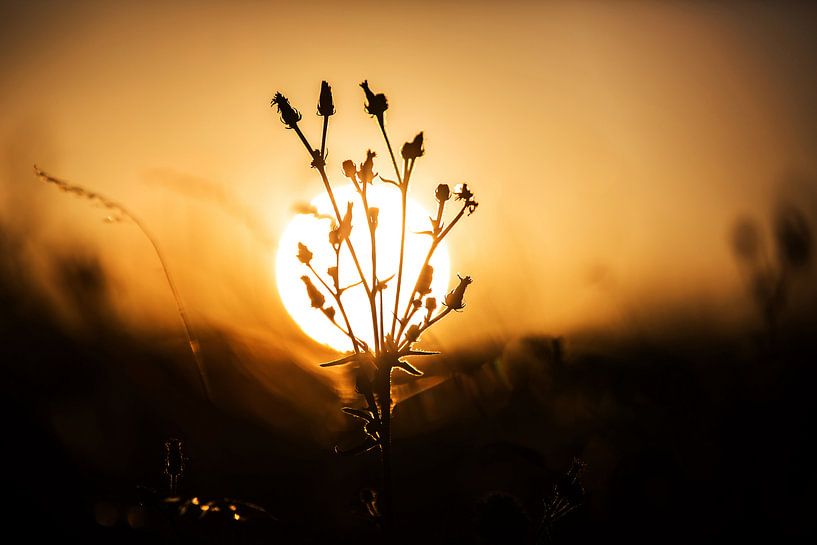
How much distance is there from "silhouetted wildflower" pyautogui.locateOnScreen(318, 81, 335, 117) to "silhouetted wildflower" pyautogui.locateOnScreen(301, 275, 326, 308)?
63 cm

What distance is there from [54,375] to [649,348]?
134 inches

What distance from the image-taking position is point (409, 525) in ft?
8.80

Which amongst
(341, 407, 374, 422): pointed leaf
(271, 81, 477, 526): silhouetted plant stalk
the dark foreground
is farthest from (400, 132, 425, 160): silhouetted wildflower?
the dark foreground

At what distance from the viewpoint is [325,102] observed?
2.55 meters

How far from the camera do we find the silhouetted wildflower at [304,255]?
2.45 meters

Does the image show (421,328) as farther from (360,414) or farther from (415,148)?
(415,148)

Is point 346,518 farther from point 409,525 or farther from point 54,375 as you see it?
point 54,375

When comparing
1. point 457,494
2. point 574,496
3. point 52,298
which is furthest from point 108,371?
point 574,496

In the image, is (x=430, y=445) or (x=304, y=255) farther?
(x=430, y=445)

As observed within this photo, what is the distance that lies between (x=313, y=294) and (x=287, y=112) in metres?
0.69

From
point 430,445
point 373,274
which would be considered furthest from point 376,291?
point 430,445

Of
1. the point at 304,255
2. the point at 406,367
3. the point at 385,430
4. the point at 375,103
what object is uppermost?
the point at 375,103

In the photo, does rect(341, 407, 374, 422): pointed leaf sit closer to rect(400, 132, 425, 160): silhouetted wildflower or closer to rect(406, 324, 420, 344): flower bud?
rect(406, 324, 420, 344): flower bud

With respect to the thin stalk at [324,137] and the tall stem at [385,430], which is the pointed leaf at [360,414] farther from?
the thin stalk at [324,137]
